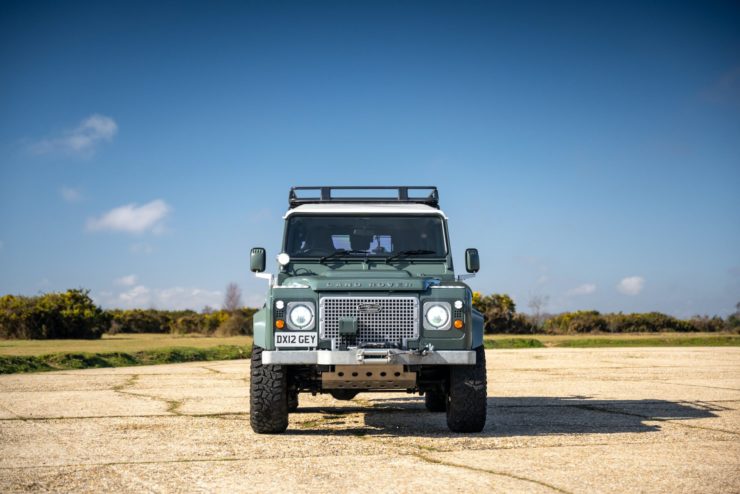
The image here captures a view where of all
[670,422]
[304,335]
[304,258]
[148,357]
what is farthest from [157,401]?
[148,357]

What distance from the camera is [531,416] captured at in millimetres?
9500

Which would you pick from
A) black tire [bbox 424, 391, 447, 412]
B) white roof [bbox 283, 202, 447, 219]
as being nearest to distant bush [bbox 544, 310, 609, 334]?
black tire [bbox 424, 391, 447, 412]

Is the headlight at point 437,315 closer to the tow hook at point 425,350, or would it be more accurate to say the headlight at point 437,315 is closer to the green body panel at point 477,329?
the tow hook at point 425,350

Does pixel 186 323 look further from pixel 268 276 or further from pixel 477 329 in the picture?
pixel 477 329

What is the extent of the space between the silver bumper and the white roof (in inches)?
80.5

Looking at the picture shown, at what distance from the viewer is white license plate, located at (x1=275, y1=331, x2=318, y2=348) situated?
25.0ft

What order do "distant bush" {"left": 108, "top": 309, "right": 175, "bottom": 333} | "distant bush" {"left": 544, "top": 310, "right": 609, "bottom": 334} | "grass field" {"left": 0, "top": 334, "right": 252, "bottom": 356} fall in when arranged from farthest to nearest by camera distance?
"distant bush" {"left": 108, "top": 309, "right": 175, "bottom": 333}
"distant bush" {"left": 544, "top": 310, "right": 609, "bottom": 334}
"grass field" {"left": 0, "top": 334, "right": 252, "bottom": 356}

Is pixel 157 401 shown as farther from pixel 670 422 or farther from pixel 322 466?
pixel 670 422

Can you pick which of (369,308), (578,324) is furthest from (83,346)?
(578,324)

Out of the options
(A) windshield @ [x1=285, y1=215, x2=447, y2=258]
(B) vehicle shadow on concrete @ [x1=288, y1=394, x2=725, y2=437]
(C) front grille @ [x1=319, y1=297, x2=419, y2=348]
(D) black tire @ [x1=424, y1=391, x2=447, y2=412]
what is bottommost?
(B) vehicle shadow on concrete @ [x1=288, y1=394, x2=725, y2=437]

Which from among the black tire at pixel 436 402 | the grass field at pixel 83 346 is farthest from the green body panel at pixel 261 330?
the grass field at pixel 83 346

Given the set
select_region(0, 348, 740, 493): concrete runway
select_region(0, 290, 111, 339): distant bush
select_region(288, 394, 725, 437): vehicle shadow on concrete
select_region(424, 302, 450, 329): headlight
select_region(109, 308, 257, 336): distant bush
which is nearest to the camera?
select_region(0, 348, 740, 493): concrete runway

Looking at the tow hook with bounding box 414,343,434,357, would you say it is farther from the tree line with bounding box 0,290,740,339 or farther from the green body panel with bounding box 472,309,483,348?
the tree line with bounding box 0,290,740,339

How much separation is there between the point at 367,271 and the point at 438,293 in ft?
3.54
